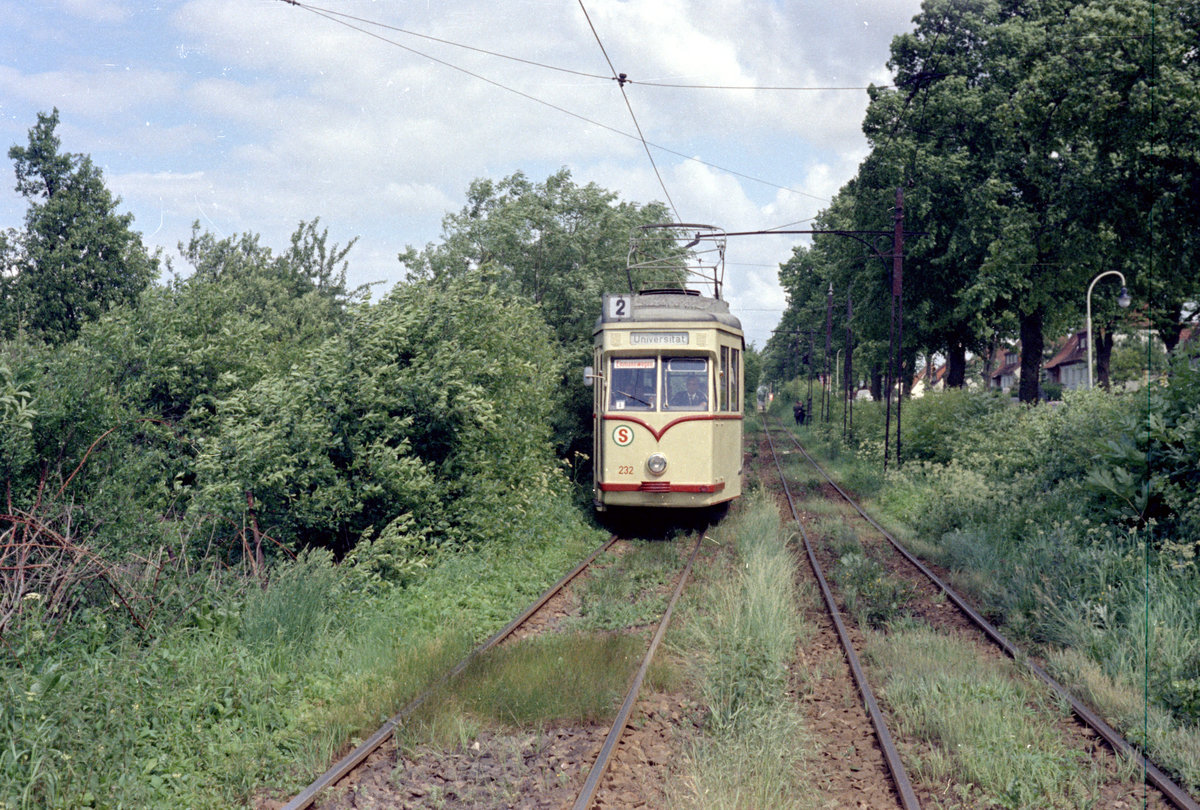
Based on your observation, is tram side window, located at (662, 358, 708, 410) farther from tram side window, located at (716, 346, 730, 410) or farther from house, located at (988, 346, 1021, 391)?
house, located at (988, 346, 1021, 391)

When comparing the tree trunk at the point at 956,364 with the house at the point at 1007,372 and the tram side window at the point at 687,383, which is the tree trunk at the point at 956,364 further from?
the house at the point at 1007,372

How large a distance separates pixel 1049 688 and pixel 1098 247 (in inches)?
810

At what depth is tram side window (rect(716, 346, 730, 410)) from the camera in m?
13.9

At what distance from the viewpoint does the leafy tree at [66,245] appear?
950 inches

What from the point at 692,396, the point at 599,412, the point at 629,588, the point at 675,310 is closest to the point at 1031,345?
the point at 692,396

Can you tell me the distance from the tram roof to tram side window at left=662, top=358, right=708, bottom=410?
68cm

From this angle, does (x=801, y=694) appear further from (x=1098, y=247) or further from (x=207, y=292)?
(x=1098, y=247)

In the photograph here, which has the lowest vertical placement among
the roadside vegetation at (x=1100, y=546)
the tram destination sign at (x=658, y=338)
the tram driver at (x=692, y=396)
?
the roadside vegetation at (x=1100, y=546)

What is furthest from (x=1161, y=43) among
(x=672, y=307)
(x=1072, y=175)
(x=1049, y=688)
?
(x=1049, y=688)

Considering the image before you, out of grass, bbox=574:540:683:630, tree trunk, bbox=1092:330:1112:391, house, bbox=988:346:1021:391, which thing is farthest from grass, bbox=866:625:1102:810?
house, bbox=988:346:1021:391

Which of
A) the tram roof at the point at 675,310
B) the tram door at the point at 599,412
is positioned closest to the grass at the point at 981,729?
the tram roof at the point at 675,310

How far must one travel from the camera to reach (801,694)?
6.98m

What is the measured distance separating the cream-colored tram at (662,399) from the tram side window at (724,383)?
2 centimetres

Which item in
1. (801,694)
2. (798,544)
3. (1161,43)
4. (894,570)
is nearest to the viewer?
(801,694)
